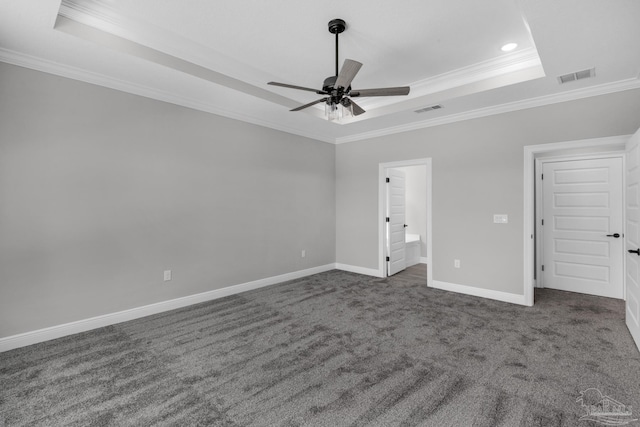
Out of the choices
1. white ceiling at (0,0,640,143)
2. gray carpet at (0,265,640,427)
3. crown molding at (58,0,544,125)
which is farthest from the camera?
crown molding at (58,0,544,125)

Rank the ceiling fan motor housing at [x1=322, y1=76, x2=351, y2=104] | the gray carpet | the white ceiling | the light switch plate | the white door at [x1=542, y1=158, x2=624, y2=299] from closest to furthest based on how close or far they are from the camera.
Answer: the gray carpet → the white ceiling → the ceiling fan motor housing at [x1=322, y1=76, x2=351, y2=104] → the light switch plate → the white door at [x1=542, y1=158, x2=624, y2=299]

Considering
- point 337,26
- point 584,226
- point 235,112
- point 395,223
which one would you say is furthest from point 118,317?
point 584,226

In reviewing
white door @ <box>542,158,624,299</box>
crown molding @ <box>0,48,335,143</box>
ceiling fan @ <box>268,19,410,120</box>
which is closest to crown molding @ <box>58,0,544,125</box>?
crown molding @ <box>0,48,335,143</box>

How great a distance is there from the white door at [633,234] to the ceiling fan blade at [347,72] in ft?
8.79

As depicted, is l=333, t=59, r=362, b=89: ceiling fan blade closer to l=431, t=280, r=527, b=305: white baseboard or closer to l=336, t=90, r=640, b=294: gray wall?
l=336, t=90, r=640, b=294: gray wall

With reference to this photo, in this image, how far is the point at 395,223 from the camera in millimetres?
5859

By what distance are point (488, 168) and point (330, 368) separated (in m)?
3.58

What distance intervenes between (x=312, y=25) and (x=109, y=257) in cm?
324

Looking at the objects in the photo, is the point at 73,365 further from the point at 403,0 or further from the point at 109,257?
the point at 403,0

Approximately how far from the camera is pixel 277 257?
518 centimetres

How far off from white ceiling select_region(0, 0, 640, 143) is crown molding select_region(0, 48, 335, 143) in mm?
10

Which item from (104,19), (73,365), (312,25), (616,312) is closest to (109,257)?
(73,365)

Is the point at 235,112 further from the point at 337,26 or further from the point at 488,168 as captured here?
the point at 488,168

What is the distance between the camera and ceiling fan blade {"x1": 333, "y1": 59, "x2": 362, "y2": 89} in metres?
2.30
